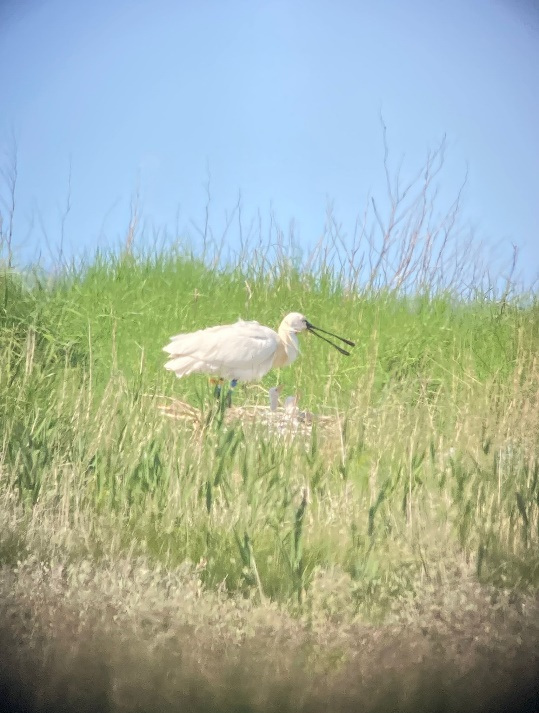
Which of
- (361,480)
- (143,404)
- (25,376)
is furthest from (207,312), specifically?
(361,480)

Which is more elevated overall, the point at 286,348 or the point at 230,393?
the point at 286,348

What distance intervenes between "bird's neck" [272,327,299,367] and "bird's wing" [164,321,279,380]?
1cm

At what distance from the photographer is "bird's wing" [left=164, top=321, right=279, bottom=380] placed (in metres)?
2.10

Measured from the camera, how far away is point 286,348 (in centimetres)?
214

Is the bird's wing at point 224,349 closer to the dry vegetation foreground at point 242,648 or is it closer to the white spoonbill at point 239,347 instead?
the white spoonbill at point 239,347

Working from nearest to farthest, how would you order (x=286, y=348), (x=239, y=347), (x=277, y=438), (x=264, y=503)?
1. (x=264, y=503)
2. (x=277, y=438)
3. (x=286, y=348)
4. (x=239, y=347)

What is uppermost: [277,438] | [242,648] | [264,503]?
[277,438]

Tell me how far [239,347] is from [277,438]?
0.36 metres

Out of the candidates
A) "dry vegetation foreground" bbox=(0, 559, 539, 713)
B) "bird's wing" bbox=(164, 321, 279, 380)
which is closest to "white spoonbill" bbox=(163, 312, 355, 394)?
"bird's wing" bbox=(164, 321, 279, 380)

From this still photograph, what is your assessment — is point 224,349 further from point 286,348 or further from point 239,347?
point 286,348

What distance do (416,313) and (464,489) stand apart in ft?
1.95

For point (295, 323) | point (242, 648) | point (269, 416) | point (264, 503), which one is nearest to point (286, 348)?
point (295, 323)

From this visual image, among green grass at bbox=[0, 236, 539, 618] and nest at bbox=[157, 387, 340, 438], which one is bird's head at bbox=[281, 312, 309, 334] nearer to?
green grass at bbox=[0, 236, 539, 618]

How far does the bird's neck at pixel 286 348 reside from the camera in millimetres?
2119
